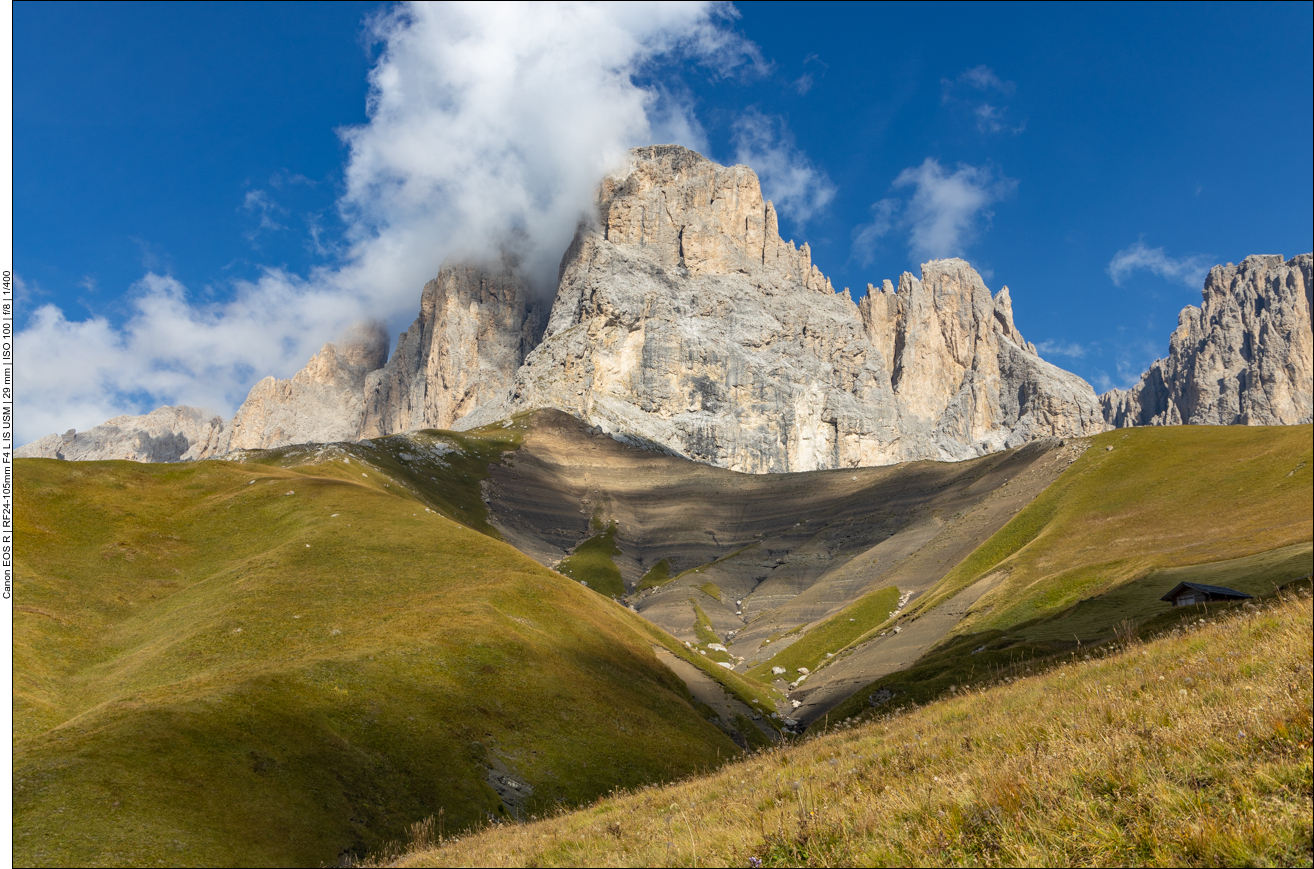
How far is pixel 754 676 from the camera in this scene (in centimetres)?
10556

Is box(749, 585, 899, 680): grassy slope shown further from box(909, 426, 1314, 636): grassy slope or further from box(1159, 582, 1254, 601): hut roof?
box(1159, 582, 1254, 601): hut roof

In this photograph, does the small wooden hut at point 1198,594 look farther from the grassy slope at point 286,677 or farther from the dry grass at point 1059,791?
the grassy slope at point 286,677

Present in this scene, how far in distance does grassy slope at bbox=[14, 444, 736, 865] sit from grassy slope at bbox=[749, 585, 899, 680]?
3197 centimetres

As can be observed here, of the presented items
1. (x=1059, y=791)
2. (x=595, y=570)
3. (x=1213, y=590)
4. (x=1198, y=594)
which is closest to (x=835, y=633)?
(x=1198, y=594)

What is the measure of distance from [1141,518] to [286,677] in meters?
88.2

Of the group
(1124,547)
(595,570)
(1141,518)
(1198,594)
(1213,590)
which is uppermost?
(595,570)

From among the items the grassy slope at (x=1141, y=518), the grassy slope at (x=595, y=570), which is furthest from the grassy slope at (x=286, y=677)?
the grassy slope at (x=595, y=570)

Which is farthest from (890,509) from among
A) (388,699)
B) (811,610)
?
(388,699)

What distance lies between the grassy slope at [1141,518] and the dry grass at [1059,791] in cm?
3603

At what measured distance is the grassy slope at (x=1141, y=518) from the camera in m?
63.5

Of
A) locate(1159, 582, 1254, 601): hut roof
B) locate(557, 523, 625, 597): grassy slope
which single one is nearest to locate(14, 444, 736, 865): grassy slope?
locate(1159, 582, 1254, 601): hut roof

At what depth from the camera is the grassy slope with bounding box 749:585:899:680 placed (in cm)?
10812

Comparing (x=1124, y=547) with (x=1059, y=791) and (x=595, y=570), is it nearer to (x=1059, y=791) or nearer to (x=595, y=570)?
(x=1059, y=791)

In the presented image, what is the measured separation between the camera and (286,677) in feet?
131
